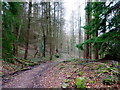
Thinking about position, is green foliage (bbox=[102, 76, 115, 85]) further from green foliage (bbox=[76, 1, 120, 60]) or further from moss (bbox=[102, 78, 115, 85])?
green foliage (bbox=[76, 1, 120, 60])

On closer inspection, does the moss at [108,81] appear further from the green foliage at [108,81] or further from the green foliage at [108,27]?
the green foliage at [108,27]

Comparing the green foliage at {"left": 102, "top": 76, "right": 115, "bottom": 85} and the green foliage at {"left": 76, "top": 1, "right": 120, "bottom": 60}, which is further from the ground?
the green foliage at {"left": 76, "top": 1, "right": 120, "bottom": 60}

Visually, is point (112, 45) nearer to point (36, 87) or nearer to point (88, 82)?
point (88, 82)

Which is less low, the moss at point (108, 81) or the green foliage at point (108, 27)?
the green foliage at point (108, 27)

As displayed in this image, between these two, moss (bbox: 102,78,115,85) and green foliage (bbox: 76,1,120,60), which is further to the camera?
green foliage (bbox: 76,1,120,60)

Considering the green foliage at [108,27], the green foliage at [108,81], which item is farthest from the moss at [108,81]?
the green foliage at [108,27]

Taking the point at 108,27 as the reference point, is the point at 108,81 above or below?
below

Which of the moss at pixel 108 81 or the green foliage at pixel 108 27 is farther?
the green foliage at pixel 108 27

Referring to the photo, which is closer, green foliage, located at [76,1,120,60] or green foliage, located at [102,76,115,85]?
green foliage, located at [102,76,115,85]

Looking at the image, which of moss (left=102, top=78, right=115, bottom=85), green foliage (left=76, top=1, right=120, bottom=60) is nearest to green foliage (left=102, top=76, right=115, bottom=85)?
moss (left=102, top=78, right=115, bottom=85)

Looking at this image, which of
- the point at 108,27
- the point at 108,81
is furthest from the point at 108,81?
the point at 108,27

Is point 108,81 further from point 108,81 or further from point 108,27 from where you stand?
point 108,27

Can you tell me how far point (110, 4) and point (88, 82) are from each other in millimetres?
5427

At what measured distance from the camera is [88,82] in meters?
4.32
